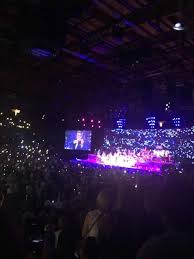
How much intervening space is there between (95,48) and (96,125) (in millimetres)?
8046

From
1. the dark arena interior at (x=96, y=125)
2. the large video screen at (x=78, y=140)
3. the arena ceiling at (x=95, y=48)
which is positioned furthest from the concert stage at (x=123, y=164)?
the arena ceiling at (x=95, y=48)

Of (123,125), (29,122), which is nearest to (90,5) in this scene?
(123,125)

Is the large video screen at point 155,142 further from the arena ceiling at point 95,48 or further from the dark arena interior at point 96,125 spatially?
the arena ceiling at point 95,48

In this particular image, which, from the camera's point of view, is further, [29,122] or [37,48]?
[29,122]

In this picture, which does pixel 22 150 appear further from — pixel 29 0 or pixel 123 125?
pixel 29 0

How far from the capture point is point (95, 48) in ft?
25.7

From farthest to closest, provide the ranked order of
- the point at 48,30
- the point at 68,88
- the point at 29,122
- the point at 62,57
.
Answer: the point at 29,122, the point at 68,88, the point at 62,57, the point at 48,30

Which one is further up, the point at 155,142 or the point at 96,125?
the point at 96,125

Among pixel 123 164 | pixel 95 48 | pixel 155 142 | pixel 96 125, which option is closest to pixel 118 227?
pixel 95 48

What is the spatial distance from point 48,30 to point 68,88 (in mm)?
7243

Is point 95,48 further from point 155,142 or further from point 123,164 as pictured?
point 155,142

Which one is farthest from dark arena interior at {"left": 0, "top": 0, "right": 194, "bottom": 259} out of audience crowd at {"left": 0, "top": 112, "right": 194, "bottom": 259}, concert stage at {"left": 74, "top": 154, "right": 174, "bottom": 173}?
concert stage at {"left": 74, "top": 154, "right": 174, "bottom": 173}

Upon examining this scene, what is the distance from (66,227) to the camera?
2.92 meters

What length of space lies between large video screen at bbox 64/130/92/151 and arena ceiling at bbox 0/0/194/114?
15.9 ft
